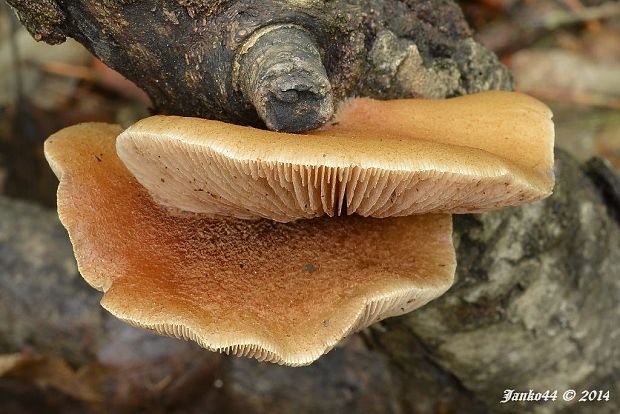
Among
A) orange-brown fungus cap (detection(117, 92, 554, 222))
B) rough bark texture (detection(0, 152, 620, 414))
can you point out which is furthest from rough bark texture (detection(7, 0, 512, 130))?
rough bark texture (detection(0, 152, 620, 414))

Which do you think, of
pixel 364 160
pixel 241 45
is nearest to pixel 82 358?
pixel 241 45

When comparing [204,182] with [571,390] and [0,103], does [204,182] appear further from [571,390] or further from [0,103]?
[0,103]

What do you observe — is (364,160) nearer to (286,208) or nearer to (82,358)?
(286,208)

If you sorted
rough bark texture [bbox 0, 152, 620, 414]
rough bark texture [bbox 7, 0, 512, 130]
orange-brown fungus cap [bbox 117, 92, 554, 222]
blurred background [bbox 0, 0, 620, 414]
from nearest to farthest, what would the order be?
orange-brown fungus cap [bbox 117, 92, 554, 222] → rough bark texture [bbox 7, 0, 512, 130] → rough bark texture [bbox 0, 152, 620, 414] → blurred background [bbox 0, 0, 620, 414]

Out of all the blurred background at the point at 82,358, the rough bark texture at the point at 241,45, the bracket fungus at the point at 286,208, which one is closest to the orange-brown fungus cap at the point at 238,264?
the bracket fungus at the point at 286,208

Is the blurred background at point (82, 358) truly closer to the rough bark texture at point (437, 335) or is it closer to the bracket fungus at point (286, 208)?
the rough bark texture at point (437, 335)

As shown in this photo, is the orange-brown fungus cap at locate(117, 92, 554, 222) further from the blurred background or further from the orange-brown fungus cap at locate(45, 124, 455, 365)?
the blurred background
